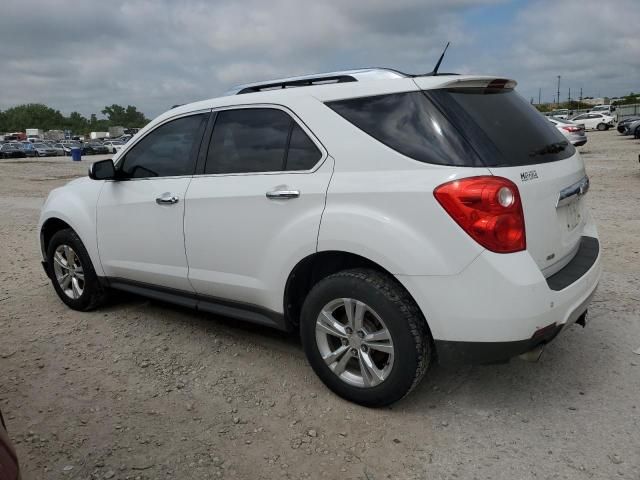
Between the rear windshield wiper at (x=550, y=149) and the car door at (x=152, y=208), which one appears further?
the car door at (x=152, y=208)

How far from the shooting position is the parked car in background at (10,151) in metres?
46.7

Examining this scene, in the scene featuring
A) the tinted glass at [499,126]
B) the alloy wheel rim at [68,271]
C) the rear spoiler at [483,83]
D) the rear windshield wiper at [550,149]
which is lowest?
the alloy wheel rim at [68,271]

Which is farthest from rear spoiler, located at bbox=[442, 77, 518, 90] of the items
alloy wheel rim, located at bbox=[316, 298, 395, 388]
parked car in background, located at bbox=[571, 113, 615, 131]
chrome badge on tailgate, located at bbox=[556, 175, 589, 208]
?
parked car in background, located at bbox=[571, 113, 615, 131]

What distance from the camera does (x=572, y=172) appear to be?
3.08m

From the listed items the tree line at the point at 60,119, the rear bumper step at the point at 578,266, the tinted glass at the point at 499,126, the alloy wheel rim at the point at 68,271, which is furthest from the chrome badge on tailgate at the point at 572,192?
the tree line at the point at 60,119

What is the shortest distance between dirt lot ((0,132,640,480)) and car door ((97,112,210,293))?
57cm

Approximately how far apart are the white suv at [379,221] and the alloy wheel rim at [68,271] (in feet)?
3.86

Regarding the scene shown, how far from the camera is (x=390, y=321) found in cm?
276

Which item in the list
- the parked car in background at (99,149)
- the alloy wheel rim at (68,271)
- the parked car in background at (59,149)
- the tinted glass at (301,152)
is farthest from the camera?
the parked car in background at (99,149)

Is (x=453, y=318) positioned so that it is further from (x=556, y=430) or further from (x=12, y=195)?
(x=12, y=195)

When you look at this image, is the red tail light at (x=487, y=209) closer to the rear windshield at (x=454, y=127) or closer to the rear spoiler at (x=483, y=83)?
the rear windshield at (x=454, y=127)

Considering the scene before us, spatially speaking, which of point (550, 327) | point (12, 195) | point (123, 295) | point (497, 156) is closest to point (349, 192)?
point (497, 156)

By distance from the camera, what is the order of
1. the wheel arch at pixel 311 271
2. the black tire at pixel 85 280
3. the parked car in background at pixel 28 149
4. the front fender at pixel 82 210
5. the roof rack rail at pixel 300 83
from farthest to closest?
the parked car in background at pixel 28 149, the black tire at pixel 85 280, the front fender at pixel 82 210, the roof rack rail at pixel 300 83, the wheel arch at pixel 311 271

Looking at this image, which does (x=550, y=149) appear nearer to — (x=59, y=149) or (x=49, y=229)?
(x=49, y=229)
